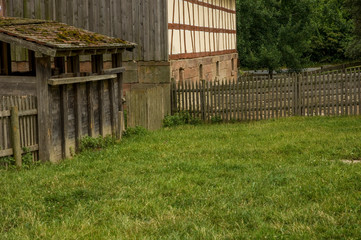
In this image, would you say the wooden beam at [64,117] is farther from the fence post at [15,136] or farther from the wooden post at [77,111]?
the fence post at [15,136]

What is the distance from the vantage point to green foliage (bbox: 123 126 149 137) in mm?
15336

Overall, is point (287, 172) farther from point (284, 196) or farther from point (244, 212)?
point (244, 212)

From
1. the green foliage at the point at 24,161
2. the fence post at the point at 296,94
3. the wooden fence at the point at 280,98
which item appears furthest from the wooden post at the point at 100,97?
the fence post at the point at 296,94

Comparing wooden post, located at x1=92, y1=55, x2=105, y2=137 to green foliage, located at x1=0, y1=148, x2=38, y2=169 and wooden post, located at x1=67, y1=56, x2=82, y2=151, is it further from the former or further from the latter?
green foliage, located at x1=0, y1=148, x2=38, y2=169

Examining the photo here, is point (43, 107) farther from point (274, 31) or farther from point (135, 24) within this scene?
point (274, 31)

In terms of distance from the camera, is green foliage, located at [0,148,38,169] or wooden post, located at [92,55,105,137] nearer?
green foliage, located at [0,148,38,169]

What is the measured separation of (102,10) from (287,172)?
1237 centimetres

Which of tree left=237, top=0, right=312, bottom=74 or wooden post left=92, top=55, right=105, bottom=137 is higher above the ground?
tree left=237, top=0, right=312, bottom=74

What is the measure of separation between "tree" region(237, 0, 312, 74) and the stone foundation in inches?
354

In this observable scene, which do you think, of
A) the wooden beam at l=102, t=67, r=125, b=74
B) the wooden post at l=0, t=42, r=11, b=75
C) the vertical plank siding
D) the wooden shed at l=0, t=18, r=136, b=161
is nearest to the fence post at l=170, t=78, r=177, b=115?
the vertical plank siding

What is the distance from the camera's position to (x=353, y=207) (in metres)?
7.45

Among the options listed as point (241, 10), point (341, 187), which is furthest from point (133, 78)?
point (241, 10)

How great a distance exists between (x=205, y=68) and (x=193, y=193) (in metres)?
18.3

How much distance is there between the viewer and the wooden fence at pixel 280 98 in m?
19.1
